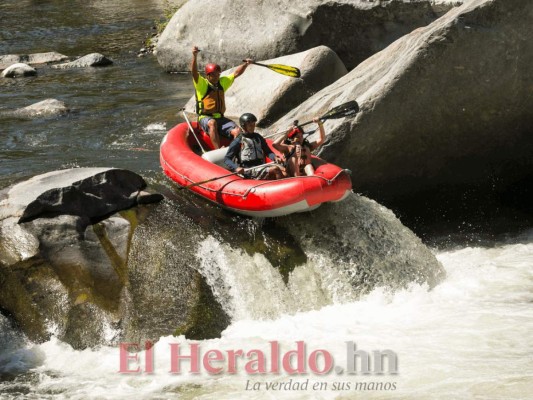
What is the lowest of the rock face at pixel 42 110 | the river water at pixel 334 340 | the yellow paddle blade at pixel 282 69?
the river water at pixel 334 340

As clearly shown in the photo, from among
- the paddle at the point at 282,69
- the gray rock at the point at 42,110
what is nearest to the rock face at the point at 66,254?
the paddle at the point at 282,69

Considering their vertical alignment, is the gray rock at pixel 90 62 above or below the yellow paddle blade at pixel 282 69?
below

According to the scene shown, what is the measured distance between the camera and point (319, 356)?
7.00 metres

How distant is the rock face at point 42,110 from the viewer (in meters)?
13.7

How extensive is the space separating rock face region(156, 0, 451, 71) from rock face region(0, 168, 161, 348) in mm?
7019

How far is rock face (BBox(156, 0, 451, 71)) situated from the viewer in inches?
576

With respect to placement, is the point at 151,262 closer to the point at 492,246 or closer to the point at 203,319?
the point at 203,319

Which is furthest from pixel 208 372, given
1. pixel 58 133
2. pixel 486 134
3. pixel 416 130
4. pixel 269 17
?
pixel 269 17

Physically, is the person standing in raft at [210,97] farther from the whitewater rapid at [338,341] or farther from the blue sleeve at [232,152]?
the whitewater rapid at [338,341]

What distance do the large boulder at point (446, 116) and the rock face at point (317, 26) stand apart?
478 centimetres

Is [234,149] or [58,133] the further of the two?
[58,133]

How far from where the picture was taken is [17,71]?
1673 centimetres

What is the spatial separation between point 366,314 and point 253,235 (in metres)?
1.39

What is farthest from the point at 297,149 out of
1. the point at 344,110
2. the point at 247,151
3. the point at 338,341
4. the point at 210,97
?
the point at 338,341
